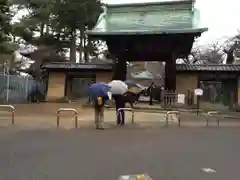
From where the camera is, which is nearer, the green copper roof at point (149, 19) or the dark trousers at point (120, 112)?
the dark trousers at point (120, 112)

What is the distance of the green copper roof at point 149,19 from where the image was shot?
79.9 feet

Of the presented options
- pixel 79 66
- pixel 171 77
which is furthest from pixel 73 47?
pixel 171 77

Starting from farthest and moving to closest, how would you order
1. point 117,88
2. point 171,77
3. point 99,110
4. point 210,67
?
point 210,67
point 171,77
point 117,88
point 99,110

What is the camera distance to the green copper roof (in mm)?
24359

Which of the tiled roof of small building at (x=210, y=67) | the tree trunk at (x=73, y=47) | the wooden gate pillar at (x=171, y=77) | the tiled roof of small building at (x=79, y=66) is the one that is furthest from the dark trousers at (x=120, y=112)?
the tree trunk at (x=73, y=47)

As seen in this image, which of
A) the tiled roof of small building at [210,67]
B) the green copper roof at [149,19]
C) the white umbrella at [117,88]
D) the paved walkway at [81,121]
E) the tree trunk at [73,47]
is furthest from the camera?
the tree trunk at [73,47]

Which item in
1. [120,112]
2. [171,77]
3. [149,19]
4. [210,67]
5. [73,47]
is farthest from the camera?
[73,47]

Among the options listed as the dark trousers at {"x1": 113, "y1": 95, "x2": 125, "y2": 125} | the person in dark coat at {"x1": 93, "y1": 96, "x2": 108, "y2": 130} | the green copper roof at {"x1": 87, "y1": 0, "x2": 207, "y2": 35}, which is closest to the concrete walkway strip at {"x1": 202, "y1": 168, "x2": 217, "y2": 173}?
the person in dark coat at {"x1": 93, "y1": 96, "x2": 108, "y2": 130}

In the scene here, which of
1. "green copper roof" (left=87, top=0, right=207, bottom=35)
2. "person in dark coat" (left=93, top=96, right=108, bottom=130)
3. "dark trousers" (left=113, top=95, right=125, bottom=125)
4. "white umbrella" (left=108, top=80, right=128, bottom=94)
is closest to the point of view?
"person in dark coat" (left=93, top=96, right=108, bottom=130)

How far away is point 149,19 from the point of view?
27.1m

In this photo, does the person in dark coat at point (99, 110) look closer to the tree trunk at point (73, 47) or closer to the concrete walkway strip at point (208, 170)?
the concrete walkway strip at point (208, 170)

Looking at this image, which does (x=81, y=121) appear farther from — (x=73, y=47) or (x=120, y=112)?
(x=73, y=47)

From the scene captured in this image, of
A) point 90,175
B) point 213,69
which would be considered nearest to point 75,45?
point 213,69

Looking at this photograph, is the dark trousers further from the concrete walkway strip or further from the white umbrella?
the concrete walkway strip
